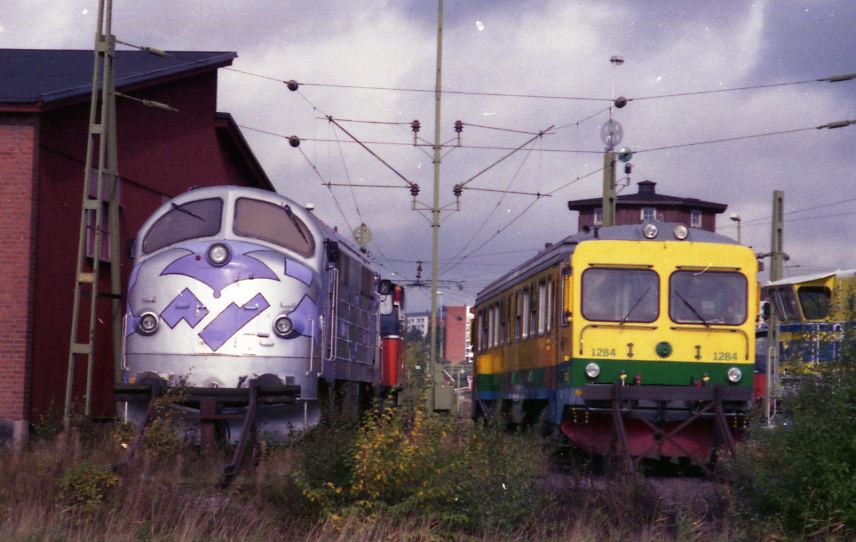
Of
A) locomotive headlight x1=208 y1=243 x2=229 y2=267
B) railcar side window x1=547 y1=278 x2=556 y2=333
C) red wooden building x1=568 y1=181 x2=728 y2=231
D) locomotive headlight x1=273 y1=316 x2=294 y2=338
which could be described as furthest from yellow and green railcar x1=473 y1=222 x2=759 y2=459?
red wooden building x1=568 y1=181 x2=728 y2=231

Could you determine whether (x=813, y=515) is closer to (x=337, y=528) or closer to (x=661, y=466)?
(x=337, y=528)

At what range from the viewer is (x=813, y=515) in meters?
9.99

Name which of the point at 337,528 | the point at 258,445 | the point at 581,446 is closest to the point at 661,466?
the point at 581,446

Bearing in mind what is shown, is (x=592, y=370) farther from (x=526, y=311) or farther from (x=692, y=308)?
(x=526, y=311)

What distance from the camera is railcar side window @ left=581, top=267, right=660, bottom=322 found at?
1606 centimetres

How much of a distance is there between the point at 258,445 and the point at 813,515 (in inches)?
244

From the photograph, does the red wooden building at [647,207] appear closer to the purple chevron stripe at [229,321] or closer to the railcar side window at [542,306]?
Answer: the railcar side window at [542,306]

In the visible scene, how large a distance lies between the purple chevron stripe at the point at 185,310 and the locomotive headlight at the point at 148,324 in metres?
0.11

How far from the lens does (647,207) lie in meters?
75.0

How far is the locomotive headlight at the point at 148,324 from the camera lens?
14117mm

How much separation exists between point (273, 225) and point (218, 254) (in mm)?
859

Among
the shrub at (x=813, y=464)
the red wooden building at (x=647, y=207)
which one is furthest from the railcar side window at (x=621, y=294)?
the red wooden building at (x=647, y=207)

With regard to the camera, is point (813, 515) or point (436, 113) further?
point (436, 113)

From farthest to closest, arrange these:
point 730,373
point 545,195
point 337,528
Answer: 1. point 545,195
2. point 730,373
3. point 337,528
